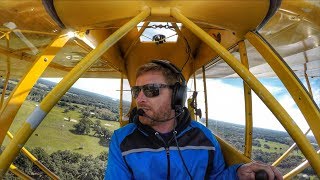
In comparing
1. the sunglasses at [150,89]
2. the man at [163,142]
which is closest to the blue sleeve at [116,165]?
the man at [163,142]

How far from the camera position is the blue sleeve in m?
1.78

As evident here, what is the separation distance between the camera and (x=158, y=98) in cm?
198

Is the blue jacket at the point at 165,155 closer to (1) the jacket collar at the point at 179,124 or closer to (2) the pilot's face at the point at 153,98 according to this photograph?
(1) the jacket collar at the point at 179,124

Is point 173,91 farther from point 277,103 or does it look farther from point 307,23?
point 307,23

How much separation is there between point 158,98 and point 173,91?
0.13m

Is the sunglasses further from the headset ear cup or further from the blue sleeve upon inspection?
the blue sleeve

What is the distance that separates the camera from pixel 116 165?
1.82 metres

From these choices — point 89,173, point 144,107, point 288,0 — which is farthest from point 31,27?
point 89,173

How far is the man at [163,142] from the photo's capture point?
1833mm

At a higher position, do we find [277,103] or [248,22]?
[248,22]

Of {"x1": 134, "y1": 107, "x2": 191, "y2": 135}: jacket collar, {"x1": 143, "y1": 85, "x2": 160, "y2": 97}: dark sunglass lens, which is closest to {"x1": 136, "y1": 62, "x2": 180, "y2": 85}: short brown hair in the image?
{"x1": 143, "y1": 85, "x2": 160, "y2": 97}: dark sunglass lens

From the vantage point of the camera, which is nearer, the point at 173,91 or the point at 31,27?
the point at 173,91

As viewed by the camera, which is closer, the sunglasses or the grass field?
the sunglasses

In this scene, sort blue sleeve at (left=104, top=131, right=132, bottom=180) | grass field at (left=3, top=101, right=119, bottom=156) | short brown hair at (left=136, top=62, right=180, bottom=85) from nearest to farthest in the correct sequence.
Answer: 1. blue sleeve at (left=104, top=131, right=132, bottom=180)
2. short brown hair at (left=136, top=62, right=180, bottom=85)
3. grass field at (left=3, top=101, right=119, bottom=156)
